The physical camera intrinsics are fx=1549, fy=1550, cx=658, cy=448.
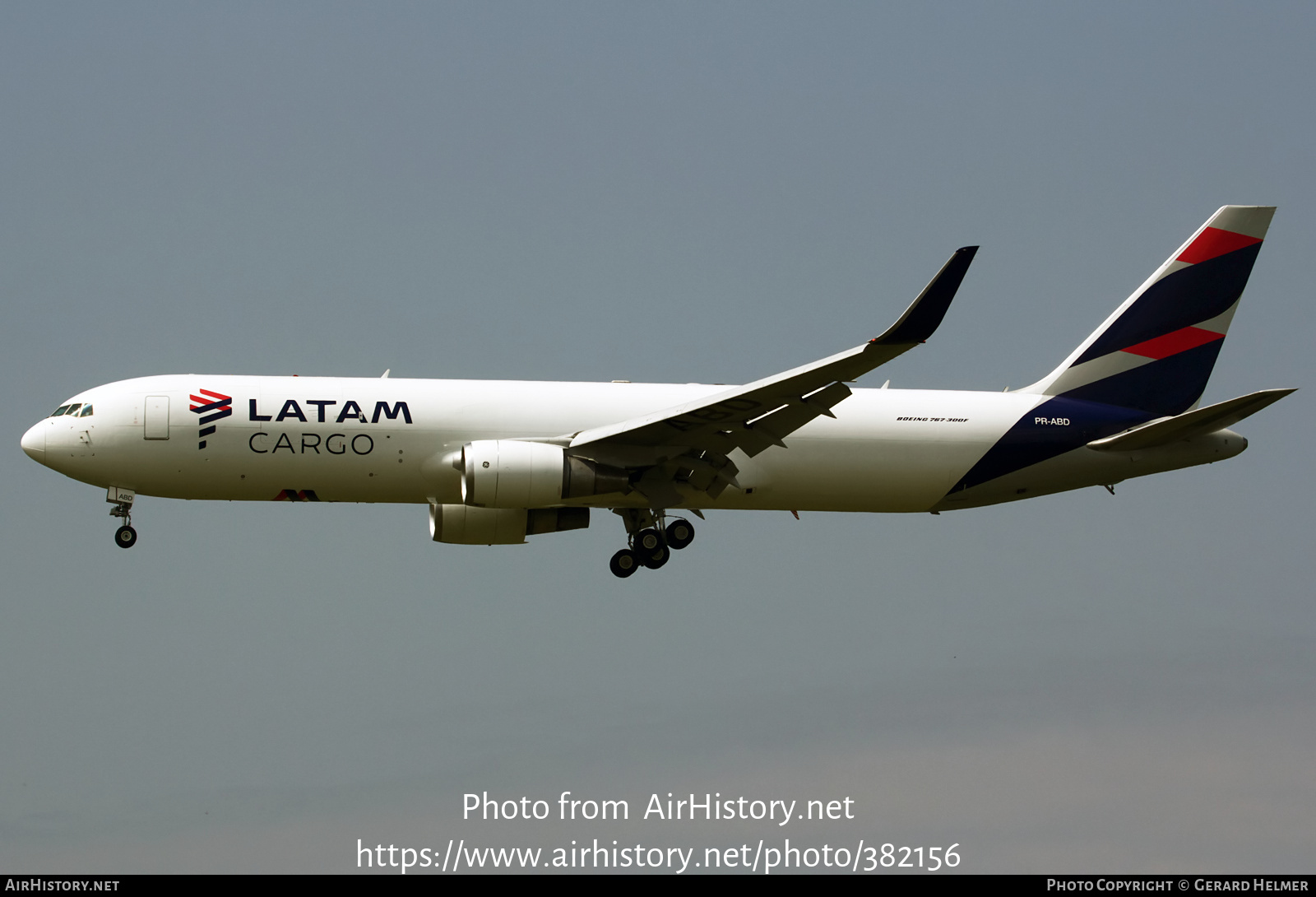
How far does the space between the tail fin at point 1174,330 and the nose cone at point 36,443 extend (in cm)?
2513

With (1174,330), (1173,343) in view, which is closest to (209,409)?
(1173,343)

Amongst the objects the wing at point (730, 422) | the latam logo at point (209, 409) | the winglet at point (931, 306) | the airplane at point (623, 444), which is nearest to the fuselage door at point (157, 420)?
the airplane at point (623, 444)

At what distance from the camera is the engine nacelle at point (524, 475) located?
117 feet

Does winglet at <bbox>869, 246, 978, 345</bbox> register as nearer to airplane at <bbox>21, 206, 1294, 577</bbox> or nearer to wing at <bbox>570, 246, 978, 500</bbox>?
wing at <bbox>570, 246, 978, 500</bbox>

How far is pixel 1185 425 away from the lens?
128ft

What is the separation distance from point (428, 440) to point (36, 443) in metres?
9.56

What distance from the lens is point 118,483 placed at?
37562mm

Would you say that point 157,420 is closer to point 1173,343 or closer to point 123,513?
point 123,513

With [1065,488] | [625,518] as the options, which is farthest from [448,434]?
[1065,488]

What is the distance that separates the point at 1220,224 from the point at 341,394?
948 inches

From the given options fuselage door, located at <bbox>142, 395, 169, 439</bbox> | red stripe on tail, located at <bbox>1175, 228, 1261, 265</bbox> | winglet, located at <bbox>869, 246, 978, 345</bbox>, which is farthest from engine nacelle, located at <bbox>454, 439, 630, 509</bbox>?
red stripe on tail, located at <bbox>1175, 228, 1261, 265</bbox>

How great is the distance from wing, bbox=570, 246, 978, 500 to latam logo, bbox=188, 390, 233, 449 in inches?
329

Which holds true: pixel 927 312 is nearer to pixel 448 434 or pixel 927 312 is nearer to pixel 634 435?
pixel 634 435

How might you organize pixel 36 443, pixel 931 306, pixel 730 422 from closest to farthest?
pixel 931 306 < pixel 730 422 < pixel 36 443
